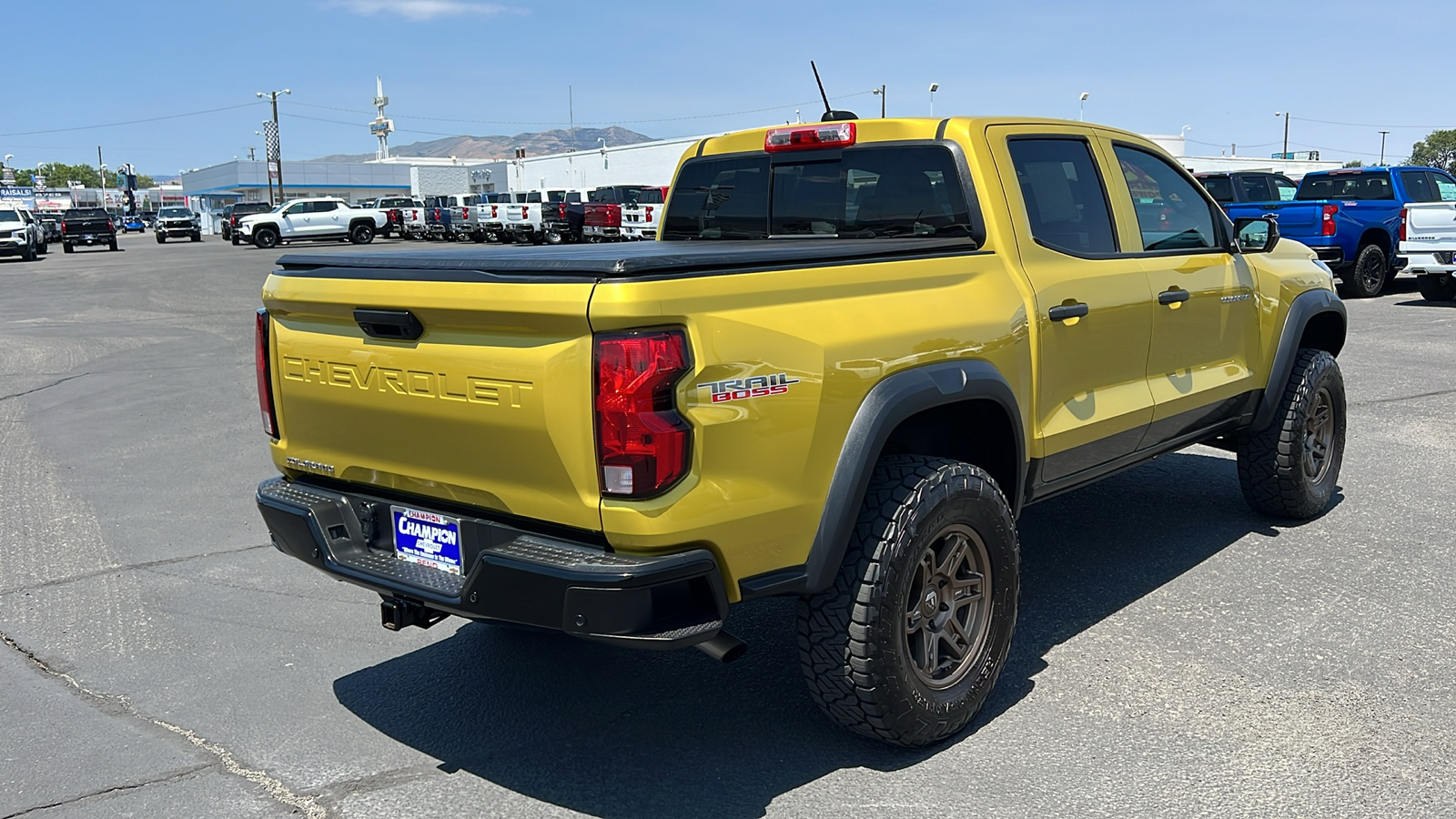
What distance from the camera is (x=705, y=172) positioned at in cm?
529

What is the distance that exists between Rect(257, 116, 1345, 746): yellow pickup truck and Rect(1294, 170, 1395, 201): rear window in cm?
1519

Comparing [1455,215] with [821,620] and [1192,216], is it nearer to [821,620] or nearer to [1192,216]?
[1192,216]

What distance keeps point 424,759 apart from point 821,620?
4.28 ft

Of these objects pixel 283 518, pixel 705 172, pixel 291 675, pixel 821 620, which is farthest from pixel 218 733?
pixel 705 172

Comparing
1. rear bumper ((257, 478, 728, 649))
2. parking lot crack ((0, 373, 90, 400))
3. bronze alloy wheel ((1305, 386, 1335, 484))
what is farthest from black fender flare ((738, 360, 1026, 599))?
parking lot crack ((0, 373, 90, 400))

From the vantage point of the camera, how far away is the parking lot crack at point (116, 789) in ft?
10.9

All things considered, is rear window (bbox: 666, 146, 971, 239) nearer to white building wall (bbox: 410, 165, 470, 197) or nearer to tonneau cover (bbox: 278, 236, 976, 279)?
tonneau cover (bbox: 278, 236, 976, 279)

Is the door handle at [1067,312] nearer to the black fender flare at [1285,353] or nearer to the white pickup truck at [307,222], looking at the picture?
the black fender flare at [1285,353]

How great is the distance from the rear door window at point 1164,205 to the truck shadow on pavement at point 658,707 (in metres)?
1.47

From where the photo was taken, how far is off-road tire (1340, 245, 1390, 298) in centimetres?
1764

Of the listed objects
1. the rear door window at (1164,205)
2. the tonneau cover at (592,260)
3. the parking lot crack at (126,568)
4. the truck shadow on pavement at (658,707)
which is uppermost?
the rear door window at (1164,205)

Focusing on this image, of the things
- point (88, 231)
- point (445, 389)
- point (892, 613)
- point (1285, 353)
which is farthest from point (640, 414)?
point (88, 231)

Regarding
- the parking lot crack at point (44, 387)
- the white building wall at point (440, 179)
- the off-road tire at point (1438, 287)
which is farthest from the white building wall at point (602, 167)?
the parking lot crack at point (44, 387)

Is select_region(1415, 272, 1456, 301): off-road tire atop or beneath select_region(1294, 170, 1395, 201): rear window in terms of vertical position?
beneath
